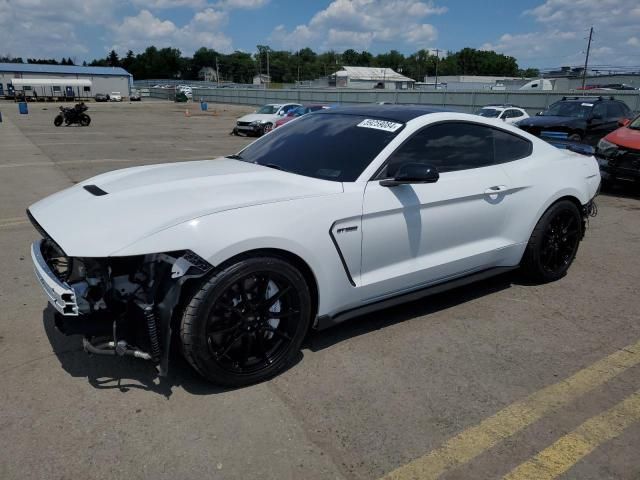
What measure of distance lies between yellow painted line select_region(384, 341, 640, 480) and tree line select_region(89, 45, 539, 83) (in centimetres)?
15070

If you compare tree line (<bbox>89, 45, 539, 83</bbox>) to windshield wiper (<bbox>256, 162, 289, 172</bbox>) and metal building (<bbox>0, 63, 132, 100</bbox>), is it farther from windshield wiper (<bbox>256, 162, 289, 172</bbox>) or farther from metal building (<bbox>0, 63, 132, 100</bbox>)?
windshield wiper (<bbox>256, 162, 289, 172</bbox>)

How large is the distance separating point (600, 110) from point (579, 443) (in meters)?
12.1

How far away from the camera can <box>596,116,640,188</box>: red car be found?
8.48 m

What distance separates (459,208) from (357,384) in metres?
1.53

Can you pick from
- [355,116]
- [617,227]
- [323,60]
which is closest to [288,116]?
[617,227]

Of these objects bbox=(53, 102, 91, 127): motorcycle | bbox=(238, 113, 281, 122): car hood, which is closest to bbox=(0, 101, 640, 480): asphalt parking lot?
bbox=(238, 113, 281, 122): car hood

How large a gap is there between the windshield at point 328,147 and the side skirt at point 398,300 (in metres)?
0.86

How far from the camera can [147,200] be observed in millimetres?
2867

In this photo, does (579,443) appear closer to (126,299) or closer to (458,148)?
(458,148)

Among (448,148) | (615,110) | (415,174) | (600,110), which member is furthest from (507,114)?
(415,174)

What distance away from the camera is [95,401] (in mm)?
2807

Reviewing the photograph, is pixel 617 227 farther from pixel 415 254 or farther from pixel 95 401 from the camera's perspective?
pixel 95 401

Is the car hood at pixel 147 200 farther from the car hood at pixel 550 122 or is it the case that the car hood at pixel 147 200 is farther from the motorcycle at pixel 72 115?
the motorcycle at pixel 72 115

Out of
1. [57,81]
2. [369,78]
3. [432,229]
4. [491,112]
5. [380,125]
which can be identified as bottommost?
[432,229]
